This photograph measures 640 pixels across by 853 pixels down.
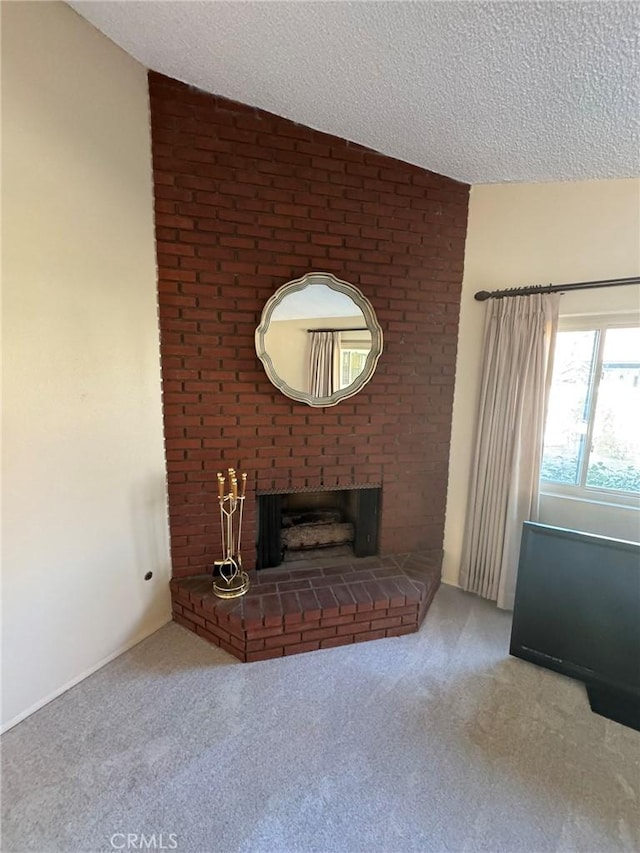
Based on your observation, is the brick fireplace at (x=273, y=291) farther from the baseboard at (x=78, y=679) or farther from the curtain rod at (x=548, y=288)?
the baseboard at (x=78, y=679)

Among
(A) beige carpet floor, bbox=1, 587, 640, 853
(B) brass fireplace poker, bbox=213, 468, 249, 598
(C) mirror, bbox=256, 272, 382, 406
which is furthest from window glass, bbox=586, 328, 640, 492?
(B) brass fireplace poker, bbox=213, 468, 249, 598

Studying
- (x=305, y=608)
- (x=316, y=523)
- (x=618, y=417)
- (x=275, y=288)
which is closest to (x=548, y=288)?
(x=618, y=417)

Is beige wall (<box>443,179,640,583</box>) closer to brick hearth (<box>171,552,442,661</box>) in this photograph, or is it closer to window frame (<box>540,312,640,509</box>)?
window frame (<box>540,312,640,509</box>)

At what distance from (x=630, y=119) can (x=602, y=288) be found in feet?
2.40

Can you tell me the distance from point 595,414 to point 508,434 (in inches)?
18.4

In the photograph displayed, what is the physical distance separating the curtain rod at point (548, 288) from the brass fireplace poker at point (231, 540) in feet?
6.01

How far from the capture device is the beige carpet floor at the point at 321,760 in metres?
1.18

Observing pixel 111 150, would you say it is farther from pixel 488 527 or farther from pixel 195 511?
pixel 488 527

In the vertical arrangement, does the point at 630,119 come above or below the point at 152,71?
below

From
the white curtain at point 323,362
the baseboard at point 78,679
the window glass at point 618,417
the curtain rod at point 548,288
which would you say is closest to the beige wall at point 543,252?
the curtain rod at point 548,288

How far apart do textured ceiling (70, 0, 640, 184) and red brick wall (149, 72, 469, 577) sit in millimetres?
186

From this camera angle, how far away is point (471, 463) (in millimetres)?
2453

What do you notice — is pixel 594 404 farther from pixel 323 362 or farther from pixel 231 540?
pixel 231 540

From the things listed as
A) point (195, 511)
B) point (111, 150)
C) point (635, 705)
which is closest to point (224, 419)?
point (195, 511)
